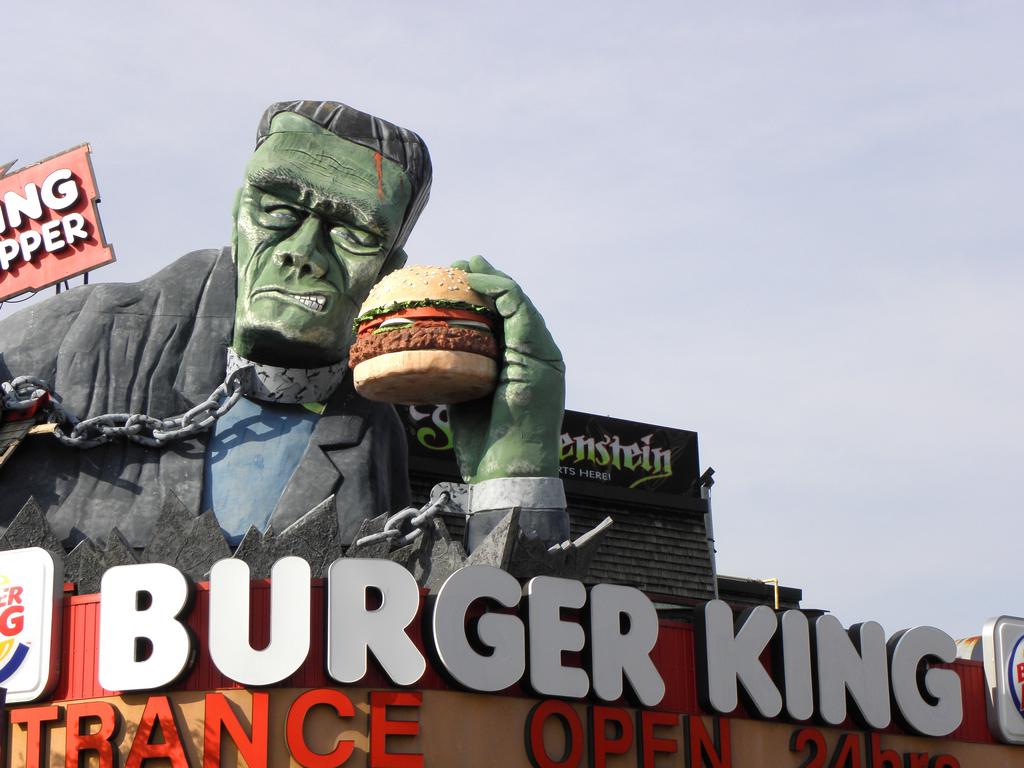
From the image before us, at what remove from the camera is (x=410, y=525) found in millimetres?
17062

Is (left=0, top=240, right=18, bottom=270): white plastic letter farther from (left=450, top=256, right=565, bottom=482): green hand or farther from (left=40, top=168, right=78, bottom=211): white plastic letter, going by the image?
(left=450, top=256, right=565, bottom=482): green hand

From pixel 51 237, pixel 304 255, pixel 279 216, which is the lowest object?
pixel 304 255

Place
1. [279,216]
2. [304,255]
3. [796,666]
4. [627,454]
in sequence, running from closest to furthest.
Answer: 1. [796,666]
2. [304,255]
3. [279,216]
4. [627,454]

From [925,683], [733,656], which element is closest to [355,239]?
[733,656]

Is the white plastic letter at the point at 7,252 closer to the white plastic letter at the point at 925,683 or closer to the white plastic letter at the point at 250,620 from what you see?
the white plastic letter at the point at 250,620

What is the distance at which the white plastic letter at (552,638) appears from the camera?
15.9 meters

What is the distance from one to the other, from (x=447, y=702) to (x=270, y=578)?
169cm

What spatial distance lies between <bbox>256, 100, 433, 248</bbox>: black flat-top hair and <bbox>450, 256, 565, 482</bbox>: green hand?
1377mm

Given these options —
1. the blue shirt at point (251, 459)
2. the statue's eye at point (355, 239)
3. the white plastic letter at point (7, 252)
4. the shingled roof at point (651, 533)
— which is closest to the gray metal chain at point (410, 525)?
the blue shirt at point (251, 459)

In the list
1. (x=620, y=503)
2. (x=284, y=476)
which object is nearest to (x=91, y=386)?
(x=284, y=476)

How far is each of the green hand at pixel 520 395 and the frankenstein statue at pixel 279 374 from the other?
0.06 feet

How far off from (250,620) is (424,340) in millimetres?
3031

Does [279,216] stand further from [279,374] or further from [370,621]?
[370,621]

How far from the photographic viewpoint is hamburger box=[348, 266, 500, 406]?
1698cm
